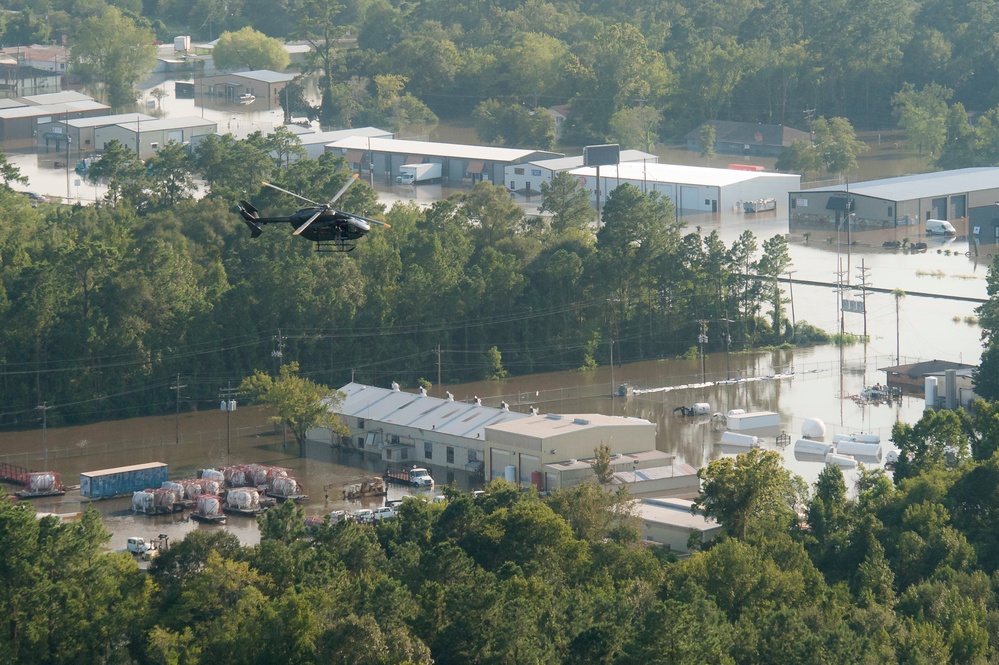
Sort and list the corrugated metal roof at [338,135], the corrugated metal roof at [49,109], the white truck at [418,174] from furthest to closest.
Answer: the corrugated metal roof at [49,109] < the corrugated metal roof at [338,135] < the white truck at [418,174]

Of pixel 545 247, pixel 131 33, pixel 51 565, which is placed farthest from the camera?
pixel 131 33

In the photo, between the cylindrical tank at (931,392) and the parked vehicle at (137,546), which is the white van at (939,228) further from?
the parked vehicle at (137,546)

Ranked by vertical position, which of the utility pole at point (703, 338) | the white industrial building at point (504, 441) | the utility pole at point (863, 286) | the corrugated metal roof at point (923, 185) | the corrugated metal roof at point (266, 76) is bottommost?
the white industrial building at point (504, 441)

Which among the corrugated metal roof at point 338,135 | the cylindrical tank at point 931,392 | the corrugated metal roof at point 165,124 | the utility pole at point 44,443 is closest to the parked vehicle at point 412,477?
the utility pole at point 44,443

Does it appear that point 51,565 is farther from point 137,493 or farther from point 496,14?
point 496,14

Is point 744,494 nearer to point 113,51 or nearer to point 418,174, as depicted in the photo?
point 418,174

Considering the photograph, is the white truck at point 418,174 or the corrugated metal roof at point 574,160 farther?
the white truck at point 418,174

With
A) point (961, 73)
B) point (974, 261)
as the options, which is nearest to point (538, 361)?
point (974, 261)

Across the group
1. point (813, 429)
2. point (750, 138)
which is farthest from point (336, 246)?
point (750, 138)

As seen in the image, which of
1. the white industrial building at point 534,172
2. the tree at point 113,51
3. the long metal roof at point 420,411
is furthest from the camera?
the tree at point 113,51

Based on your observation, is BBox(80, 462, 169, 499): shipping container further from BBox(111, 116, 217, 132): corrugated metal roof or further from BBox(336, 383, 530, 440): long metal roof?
BBox(111, 116, 217, 132): corrugated metal roof
